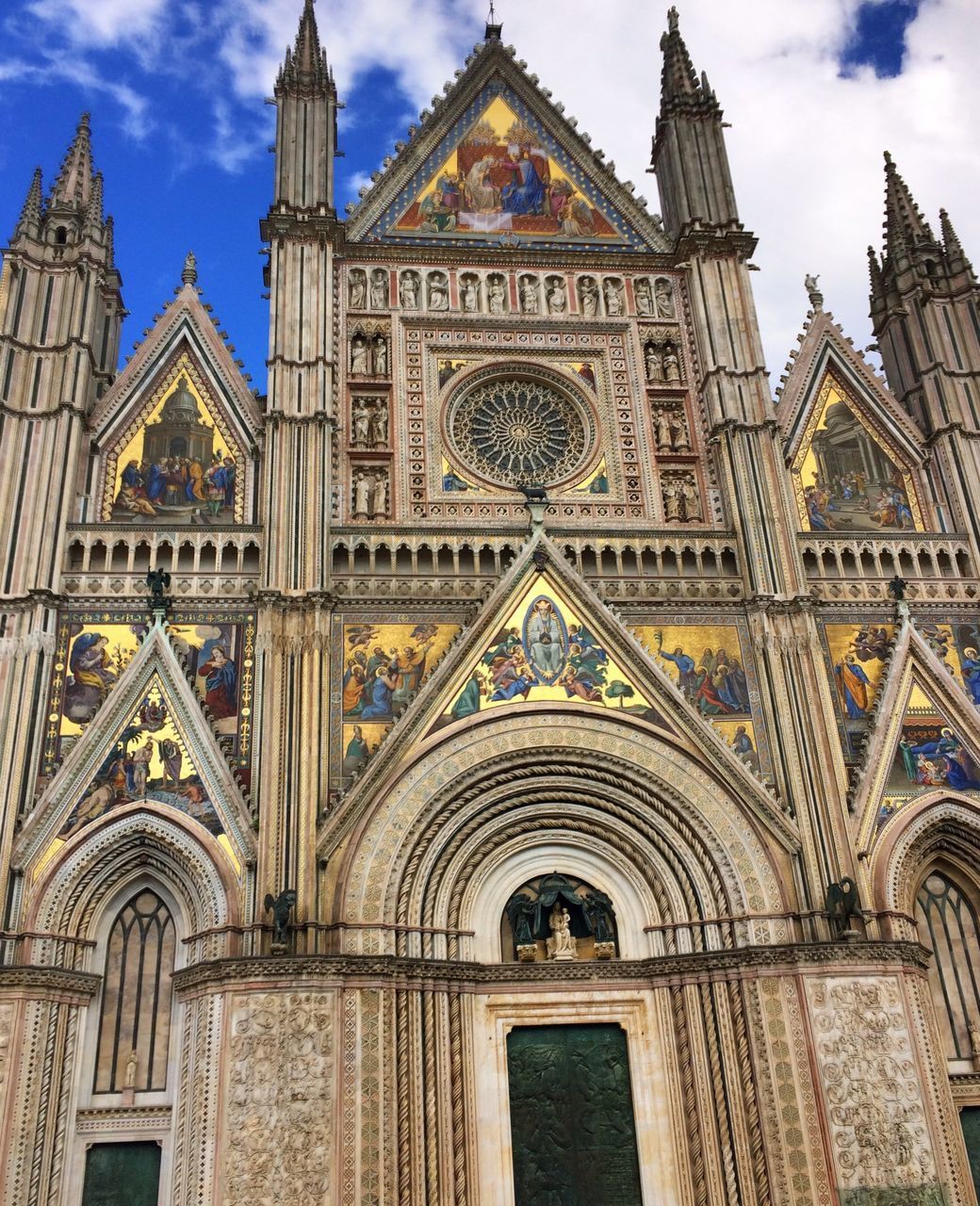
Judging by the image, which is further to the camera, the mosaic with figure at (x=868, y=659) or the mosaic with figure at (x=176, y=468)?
the mosaic with figure at (x=176, y=468)

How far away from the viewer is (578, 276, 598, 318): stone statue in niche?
Result: 22884 millimetres

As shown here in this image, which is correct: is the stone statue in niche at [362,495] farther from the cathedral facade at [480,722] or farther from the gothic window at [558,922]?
the gothic window at [558,922]

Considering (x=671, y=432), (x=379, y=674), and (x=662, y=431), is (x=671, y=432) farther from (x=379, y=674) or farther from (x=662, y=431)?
(x=379, y=674)

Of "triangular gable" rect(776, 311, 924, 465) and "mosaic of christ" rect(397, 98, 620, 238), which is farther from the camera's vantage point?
"mosaic of christ" rect(397, 98, 620, 238)

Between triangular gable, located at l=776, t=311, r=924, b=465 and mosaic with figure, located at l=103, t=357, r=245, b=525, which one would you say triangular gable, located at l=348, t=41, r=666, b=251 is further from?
mosaic with figure, located at l=103, t=357, r=245, b=525

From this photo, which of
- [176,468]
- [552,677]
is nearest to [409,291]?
[176,468]

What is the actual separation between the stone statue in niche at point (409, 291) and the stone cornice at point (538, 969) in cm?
1250

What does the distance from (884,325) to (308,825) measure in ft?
52.2

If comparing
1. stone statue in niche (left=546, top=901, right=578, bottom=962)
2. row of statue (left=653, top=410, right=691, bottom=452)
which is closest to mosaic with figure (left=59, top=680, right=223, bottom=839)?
stone statue in niche (left=546, top=901, right=578, bottom=962)

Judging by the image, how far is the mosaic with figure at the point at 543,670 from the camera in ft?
59.8

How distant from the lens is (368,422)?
21156 millimetres

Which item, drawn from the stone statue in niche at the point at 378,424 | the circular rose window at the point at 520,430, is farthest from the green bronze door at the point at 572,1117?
the stone statue in niche at the point at 378,424

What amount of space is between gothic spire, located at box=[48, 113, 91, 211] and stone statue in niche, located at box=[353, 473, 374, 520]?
7.67 metres

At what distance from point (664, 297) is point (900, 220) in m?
5.75
